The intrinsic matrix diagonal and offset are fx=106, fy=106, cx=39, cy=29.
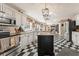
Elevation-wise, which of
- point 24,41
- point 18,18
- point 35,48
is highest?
point 18,18

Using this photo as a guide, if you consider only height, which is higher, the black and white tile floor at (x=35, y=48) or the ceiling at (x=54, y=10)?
the ceiling at (x=54, y=10)

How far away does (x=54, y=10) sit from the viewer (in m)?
2.02

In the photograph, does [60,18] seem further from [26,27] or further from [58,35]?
[26,27]

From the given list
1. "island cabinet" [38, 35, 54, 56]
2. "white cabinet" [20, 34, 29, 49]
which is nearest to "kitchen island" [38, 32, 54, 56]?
"island cabinet" [38, 35, 54, 56]

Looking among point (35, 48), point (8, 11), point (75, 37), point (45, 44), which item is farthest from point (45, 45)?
point (8, 11)

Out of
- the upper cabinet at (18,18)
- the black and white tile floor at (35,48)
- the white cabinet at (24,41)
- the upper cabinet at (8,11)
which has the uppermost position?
the upper cabinet at (8,11)

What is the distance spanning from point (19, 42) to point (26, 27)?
322 millimetres

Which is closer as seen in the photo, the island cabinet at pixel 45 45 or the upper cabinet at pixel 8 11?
the upper cabinet at pixel 8 11

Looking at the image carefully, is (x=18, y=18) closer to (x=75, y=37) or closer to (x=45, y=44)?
(x=45, y=44)

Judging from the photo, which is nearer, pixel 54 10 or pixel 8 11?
pixel 8 11

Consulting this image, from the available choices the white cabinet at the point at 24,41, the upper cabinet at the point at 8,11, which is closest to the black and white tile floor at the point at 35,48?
the white cabinet at the point at 24,41

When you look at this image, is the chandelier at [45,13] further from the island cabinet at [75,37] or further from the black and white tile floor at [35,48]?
the island cabinet at [75,37]

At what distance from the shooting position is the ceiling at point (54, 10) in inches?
78.1

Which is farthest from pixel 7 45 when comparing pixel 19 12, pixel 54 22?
pixel 54 22
